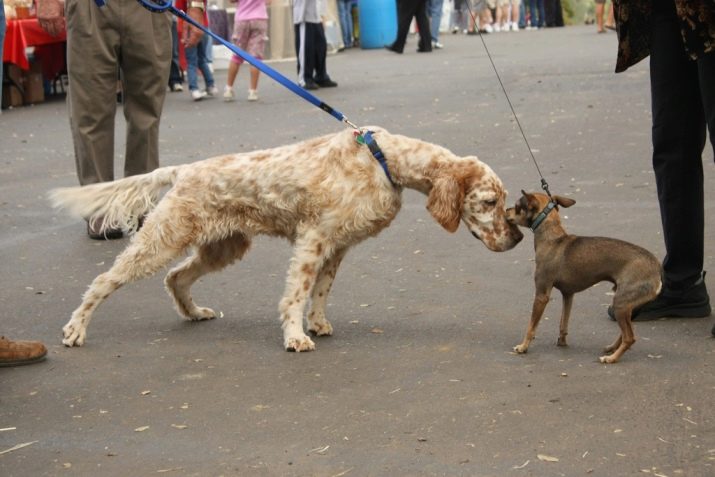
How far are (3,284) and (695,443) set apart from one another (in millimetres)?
4398

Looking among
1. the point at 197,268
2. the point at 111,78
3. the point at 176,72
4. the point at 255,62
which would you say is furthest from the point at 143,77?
the point at 176,72

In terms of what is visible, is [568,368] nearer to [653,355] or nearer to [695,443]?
[653,355]

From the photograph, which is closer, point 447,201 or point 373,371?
point 373,371

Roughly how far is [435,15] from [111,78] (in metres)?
20.8

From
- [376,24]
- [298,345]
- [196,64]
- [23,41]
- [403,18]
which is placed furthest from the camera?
[376,24]

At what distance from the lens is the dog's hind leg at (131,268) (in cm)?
584

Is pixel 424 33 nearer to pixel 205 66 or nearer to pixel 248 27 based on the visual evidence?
pixel 205 66

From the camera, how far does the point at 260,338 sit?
5.89m

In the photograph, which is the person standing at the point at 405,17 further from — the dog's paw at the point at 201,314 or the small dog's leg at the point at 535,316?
the small dog's leg at the point at 535,316

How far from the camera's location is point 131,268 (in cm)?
590

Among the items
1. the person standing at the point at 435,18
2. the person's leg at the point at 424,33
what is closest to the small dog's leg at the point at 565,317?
the person's leg at the point at 424,33

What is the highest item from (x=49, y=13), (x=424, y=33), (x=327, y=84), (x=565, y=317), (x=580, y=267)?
(x=49, y=13)

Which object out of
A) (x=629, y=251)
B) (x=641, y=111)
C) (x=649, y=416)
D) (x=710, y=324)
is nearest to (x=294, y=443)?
(x=649, y=416)

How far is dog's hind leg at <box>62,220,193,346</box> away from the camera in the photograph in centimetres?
584
